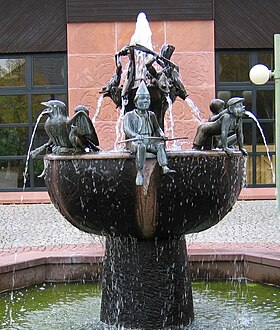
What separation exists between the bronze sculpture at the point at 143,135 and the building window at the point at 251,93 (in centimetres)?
1382

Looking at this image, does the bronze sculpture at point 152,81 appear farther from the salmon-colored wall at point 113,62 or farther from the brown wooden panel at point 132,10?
the brown wooden panel at point 132,10

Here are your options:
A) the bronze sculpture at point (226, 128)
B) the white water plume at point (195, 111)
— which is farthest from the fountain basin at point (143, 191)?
the white water plume at point (195, 111)

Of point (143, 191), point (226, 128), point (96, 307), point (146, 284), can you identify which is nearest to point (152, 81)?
point (226, 128)

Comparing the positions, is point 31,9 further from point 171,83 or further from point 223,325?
point 223,325

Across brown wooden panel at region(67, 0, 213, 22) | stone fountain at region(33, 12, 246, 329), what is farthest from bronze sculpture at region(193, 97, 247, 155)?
brown wooden panel at region(67, 0, 213, 22)

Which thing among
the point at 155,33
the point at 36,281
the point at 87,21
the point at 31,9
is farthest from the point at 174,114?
the point at 36,281

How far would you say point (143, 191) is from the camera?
4.64 metres

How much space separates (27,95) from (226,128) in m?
14.2

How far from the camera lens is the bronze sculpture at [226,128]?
489cm

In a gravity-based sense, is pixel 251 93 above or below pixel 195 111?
above

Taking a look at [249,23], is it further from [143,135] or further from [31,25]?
[143,135]

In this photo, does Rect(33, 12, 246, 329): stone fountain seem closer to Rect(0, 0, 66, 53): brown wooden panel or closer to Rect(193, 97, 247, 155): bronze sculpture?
Rect(193, 97, 247, 155): bronze sculpture

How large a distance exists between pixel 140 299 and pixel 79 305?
4.09 feet

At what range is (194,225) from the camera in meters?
5.04
